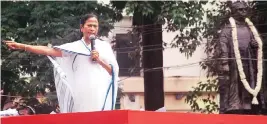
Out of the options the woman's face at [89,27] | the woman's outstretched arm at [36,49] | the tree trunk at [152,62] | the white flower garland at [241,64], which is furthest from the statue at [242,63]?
the woman's outstretched arm at [36,49]

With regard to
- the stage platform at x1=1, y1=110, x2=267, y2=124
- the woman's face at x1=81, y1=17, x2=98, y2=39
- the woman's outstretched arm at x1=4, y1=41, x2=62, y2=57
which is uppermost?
the woman's face at x1=81, y1=17, x2=98, y2=39

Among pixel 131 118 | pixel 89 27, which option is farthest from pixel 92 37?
pixel 131 118

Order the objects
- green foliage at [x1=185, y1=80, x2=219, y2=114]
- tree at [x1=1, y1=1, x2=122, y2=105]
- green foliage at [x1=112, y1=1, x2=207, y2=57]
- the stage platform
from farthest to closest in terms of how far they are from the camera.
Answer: green foliage at [x1=185, y1=80, x2=219, y2=114], tree at [x1=1, y1=1, x2=122, y2=105], green foliage at [x1=112, y1=1, x2=207, y2=57], the stage platform

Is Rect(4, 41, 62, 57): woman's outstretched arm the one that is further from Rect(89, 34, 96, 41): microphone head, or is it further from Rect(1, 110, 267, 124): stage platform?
Rect(1, 110, 267, 124): stage platform

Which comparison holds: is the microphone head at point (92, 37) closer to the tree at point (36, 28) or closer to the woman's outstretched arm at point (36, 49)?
the woman's outstretched arm at point (36, 49)

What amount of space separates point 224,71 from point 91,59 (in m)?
4.19

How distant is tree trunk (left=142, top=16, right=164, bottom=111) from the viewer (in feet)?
26.0

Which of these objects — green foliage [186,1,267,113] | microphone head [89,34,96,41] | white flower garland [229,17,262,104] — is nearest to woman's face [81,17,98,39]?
microphone head [89,34,96,41]

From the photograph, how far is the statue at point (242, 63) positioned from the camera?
643 centimetres

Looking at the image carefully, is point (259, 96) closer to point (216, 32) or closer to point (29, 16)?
point (216, 32)

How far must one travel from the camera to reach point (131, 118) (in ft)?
9.16

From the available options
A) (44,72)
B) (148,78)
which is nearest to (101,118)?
(44,72)

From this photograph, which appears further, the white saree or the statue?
the statue

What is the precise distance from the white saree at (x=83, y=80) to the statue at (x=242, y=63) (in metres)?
2.86
